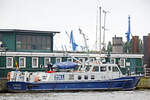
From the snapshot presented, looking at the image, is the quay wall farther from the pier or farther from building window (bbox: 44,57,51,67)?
the pier

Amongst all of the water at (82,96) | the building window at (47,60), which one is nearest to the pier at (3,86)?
the water at (82,96)

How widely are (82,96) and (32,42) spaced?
17257mm

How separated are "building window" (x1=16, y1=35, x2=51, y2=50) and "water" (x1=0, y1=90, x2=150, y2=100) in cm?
1260

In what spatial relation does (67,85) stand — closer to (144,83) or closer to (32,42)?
(144,83)

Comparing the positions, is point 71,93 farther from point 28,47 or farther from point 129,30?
point 129,30

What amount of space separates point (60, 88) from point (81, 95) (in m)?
4.18

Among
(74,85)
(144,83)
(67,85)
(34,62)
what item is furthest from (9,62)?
(144,83)

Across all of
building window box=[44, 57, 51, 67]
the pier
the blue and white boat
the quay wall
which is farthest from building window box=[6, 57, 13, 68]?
the quay wall

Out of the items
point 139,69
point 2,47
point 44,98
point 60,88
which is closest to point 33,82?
point 60,88

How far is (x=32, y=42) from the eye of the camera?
6756 centimetres

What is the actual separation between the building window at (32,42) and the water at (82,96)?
12604 mm

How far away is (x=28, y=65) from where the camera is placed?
64.1 meters

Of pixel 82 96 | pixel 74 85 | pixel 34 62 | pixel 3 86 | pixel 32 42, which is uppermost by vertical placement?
pixel 32 42

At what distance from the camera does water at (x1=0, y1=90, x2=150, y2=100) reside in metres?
50.4
